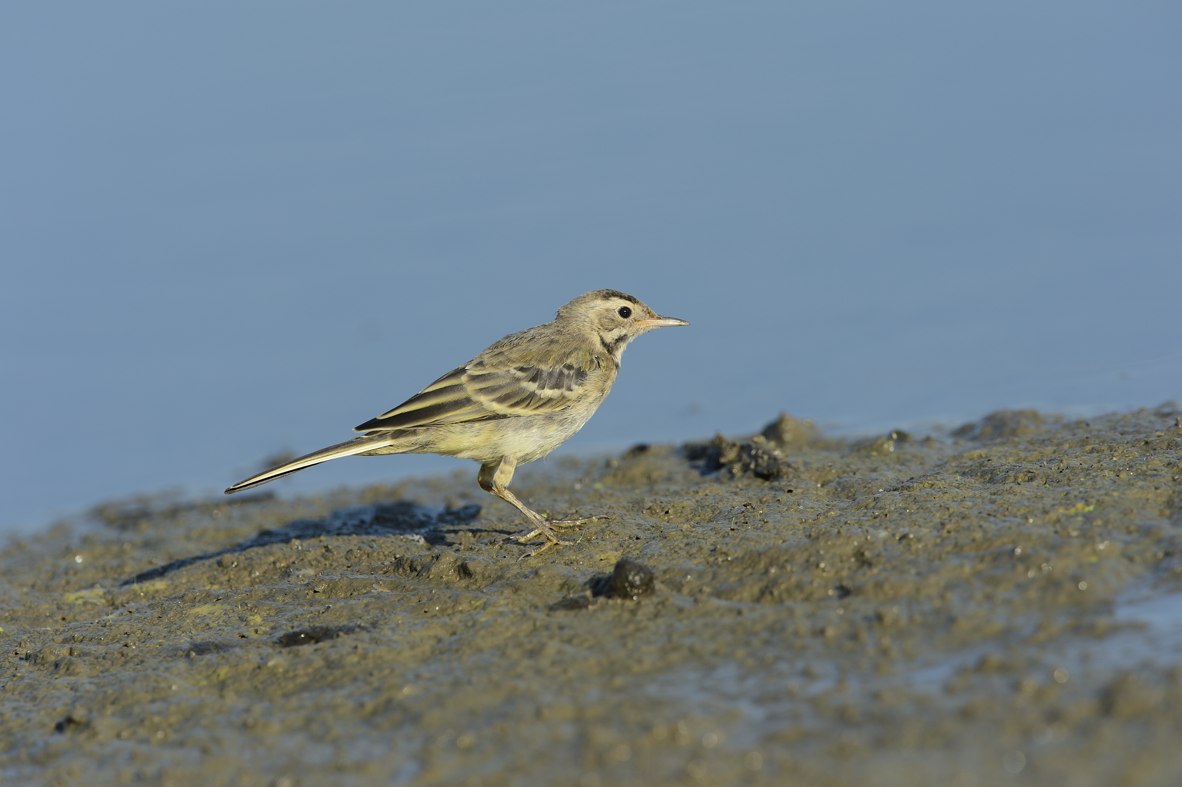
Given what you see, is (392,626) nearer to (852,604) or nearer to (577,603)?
(577,603)

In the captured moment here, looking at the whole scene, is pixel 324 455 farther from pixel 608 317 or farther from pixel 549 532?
pixel 608 317

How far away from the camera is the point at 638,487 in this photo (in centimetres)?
977

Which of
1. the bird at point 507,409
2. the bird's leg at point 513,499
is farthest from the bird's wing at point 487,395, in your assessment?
the bird's leg at point 513,499

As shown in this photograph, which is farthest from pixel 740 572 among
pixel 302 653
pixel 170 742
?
pixel 170 742

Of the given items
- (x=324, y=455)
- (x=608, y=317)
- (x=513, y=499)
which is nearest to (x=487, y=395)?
(x=513, y=499)

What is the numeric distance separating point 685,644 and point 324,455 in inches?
123

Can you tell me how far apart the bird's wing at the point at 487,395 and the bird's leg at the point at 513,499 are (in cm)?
40

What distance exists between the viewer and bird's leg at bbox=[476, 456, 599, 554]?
301 inches

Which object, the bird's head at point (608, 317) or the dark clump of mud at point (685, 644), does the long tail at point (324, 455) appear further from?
the bird's head at point (608, 317)

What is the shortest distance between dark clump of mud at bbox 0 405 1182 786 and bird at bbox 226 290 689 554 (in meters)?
0.52

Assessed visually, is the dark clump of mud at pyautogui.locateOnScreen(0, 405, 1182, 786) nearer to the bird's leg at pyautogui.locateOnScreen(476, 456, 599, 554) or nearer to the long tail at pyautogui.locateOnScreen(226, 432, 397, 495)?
the bird's leg at pyautogui.locateOnScreen(476, 456, 599, 554)

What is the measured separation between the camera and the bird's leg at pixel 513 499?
7.63 m

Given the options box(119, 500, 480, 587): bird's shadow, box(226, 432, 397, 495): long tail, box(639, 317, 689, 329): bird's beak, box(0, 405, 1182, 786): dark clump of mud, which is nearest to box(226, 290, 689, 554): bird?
box(226, 432, 397, 495): long tail

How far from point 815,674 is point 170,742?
261 centimetres
